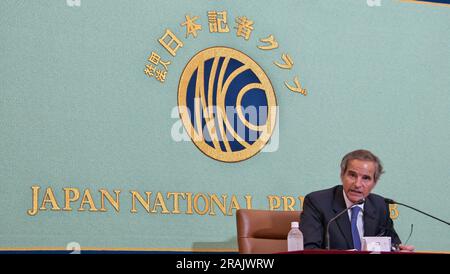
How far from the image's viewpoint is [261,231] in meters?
3.48

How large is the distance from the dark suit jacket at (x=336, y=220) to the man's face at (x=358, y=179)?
0.07 m

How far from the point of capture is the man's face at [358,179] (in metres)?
3.55

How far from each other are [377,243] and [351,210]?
55cm

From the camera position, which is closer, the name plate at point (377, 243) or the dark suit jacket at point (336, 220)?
the name plate at point (377, 243)

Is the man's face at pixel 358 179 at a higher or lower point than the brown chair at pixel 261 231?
higher

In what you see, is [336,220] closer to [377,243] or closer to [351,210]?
[351,210]

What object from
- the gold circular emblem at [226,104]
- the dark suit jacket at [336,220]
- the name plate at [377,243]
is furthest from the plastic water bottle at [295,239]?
the gold circular emblem at [226,104]

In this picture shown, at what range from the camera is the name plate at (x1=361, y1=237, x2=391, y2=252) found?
118 inches

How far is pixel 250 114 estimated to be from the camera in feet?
13.6

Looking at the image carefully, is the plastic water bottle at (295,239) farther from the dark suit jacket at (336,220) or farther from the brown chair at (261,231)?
the brown chair at (261,231)

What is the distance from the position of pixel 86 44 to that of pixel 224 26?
2.52 ft

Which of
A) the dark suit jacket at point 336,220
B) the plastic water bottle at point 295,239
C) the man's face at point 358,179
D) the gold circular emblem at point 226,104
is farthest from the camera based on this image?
the gold circular emblem at point 226,104

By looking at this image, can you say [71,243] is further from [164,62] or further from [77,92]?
[164,62]

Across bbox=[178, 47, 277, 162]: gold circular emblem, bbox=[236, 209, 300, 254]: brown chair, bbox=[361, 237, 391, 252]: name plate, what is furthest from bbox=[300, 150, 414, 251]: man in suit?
bbox=[178, 47, 277, 162]: gold circular emblem
